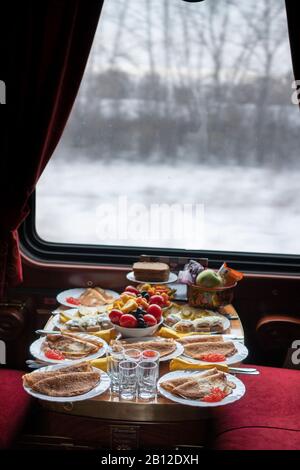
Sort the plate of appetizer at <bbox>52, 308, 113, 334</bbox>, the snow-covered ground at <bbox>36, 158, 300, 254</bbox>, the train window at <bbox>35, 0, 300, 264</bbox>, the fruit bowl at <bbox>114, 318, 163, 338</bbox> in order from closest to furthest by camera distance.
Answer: the fruit bowl at <bbox>114, 318, 163, 338</bbox> < the plate of appetizer at <bbox>52, 308, 113, 334</bbox> < the train window at <bbox>35, 0, 300, 264</bbox> < the snow-covered ground at <bbox>36, 158, 300, 254</bbox>

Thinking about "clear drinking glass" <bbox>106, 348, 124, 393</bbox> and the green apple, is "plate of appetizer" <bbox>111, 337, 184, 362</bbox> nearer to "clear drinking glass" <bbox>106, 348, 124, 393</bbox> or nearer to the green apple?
"clear drinking glass" <bbox>106, 348, 124, 393</bbox>

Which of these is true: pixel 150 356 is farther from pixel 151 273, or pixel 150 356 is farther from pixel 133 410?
pixel 151 273

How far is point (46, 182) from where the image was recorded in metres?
3.58

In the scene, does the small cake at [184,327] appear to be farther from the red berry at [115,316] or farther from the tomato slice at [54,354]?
the tomato slice at [54,354]

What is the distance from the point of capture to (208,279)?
118 inches

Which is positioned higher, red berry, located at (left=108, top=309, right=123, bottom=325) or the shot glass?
red berry, located at (left=108, top=309, right=123, bottom=325)

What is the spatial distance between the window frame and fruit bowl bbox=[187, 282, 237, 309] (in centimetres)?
49

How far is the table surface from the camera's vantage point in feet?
7.13

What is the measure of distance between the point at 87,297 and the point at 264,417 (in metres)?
1.13

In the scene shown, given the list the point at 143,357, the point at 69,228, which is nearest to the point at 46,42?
the point at 69,228

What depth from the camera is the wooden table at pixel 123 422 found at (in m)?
2.18

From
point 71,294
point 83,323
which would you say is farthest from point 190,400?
point 71,294

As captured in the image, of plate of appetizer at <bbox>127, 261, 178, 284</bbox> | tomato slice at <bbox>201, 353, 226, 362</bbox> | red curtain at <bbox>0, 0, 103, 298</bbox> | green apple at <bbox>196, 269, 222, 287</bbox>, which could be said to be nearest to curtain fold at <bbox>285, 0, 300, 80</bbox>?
red curtain at <bbox>0, 0, 103, 298</bbox>
